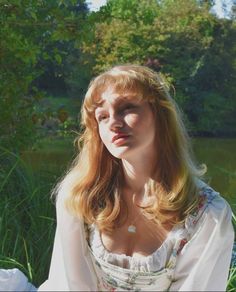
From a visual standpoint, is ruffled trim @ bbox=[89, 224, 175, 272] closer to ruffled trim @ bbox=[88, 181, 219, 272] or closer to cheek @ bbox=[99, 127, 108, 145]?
ruffled trim @ bbox=[88, 181, 219, 272]

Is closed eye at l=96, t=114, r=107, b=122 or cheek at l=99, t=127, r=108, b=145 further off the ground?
closed eye at l=96, t=114, r=107, b=122

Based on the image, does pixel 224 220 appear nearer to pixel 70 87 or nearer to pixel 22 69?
pixel 22 69

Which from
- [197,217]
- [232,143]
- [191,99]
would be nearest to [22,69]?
[197,217]

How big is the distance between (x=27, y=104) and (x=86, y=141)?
211cm

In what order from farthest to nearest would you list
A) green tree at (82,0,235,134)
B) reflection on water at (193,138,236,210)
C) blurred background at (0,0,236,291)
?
green tree at (82,0,235,134), reflection on water at (193,138,236,210), blurred background at (0,0,236,291)

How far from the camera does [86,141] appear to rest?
1.79 m

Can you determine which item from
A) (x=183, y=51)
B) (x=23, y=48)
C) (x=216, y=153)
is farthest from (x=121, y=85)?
(x=183, y=51)

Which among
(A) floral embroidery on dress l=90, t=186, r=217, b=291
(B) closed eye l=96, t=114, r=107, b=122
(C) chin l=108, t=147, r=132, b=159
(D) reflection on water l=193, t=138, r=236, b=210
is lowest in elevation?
(D) reflection on water l=193, t=138, r=236, b=210

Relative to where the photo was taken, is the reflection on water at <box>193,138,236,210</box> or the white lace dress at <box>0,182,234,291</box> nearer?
the white lace dress at <box>0,182,234,291</box>

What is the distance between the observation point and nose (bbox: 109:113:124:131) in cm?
162

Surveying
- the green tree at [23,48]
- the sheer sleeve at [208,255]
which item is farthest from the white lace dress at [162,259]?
the green tree at [23,48]

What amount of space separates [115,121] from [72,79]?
1537 centimetres

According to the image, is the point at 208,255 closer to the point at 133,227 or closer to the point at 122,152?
the point at 133,227

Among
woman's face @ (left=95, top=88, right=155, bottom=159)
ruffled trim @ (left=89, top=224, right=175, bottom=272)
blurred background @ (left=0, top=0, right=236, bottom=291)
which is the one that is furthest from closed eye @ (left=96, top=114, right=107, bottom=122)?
blurred background @ (left=0, top=0, right=236, bottom=291)
